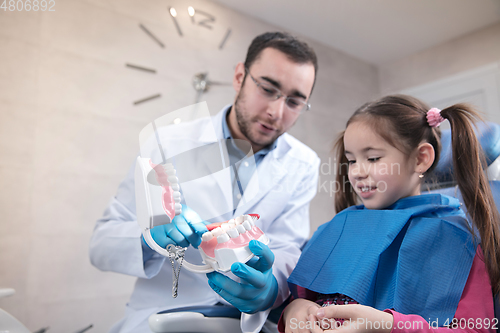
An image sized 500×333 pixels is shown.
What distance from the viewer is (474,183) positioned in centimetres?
91

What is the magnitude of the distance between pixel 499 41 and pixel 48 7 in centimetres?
366

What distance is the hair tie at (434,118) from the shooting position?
105 centimetres

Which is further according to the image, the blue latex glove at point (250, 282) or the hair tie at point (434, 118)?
the hair tie at point (434, 118)

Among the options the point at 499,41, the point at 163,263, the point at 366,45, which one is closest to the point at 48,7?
the point at 163,263

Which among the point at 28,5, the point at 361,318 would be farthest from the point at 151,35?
the point at 361,318

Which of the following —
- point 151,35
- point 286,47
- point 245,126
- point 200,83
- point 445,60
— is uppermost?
point 445,60

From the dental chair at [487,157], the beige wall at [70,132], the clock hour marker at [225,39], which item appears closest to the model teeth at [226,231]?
the dental chair at [487,157]

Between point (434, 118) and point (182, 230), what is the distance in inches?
32.6

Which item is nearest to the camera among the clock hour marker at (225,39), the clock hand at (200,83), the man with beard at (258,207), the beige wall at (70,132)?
the man with beard at (258,207)

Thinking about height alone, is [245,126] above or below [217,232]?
above

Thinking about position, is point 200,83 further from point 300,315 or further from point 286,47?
point 300,315

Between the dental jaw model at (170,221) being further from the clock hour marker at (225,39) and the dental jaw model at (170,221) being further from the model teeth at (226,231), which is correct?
the clock hour marker at (225,39)

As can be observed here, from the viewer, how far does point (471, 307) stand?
80 cm

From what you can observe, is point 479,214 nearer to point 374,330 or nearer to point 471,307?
point 471,307
